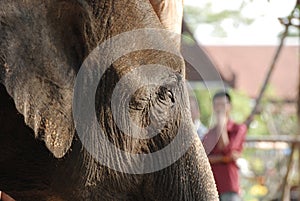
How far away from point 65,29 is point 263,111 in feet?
39.0

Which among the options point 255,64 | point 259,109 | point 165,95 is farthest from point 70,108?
point 255,64

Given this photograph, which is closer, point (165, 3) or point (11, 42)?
point (11, 42)

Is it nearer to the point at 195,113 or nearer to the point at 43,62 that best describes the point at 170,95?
the point at 43,62

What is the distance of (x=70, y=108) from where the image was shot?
2746mm

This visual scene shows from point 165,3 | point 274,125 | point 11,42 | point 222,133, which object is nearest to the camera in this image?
point 11,42

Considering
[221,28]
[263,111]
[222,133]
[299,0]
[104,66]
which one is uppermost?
[104,66]

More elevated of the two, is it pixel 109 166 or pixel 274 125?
pixel 109 166

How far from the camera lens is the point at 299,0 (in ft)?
20.9

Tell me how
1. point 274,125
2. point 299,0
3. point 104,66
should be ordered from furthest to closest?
1. point 274,125
2. point 299,0
3. point 104,66

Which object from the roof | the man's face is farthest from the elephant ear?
the roof

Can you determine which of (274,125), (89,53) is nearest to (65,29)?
(89,53)

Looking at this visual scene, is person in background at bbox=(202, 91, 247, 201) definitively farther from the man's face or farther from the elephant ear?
the elephant ear

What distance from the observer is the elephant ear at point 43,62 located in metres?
2.63

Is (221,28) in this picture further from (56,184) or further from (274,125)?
(56,184)
